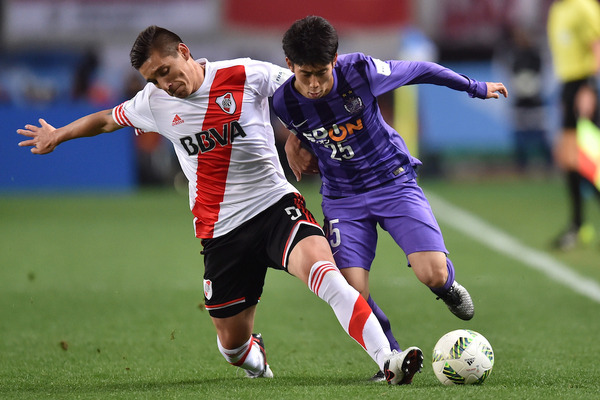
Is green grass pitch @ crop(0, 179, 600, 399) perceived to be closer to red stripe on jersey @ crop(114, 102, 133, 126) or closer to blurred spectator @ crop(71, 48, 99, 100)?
red stripe on jersey @ crop(114, 102, 133, 126)

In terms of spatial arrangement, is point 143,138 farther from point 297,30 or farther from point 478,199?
point 297,30

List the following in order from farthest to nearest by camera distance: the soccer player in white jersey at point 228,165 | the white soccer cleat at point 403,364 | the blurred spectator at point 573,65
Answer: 1. the blurred spectator at point 573,65
2. the soccer player in white jersey at point 228,165
3. the white soccer cleat at point 403,364

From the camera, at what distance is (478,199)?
611 inches

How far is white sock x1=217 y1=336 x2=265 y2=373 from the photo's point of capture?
A: 5.42 metres

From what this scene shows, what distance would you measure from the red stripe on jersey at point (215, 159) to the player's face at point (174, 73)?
0.44ft

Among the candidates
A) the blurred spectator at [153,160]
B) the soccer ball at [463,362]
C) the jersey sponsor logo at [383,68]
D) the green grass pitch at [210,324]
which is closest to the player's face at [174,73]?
the jersey sponsor logo at [383,68]

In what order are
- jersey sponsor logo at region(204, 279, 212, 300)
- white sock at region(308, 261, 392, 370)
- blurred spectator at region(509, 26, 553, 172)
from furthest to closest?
blurred spectator at region(509, 26, 553, 172)
jersey sponsor logo at region(204, 279, 212, 300)
white sock at region(308, 261, 392, 370)

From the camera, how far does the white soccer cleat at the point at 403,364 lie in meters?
4.59

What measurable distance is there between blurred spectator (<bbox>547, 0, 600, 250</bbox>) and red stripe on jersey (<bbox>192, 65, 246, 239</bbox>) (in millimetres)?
5939

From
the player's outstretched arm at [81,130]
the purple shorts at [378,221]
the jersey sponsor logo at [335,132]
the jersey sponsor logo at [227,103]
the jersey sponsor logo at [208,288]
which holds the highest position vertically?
the jersey sponsor logo at [227,103]

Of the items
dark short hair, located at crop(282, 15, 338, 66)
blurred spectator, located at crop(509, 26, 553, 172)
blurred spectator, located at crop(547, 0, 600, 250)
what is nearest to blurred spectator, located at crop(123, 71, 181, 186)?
blurred spectator, located at crop(509, 26, 553, 172)

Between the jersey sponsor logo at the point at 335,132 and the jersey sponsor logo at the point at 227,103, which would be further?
the jersey sponsor logo at the point at 335,132

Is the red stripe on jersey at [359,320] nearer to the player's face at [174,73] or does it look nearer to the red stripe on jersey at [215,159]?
the red stripe on jersey at [215,159]

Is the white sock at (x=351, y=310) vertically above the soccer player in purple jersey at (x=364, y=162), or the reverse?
the soccer player in purple jersey at (x=364, y=162)
